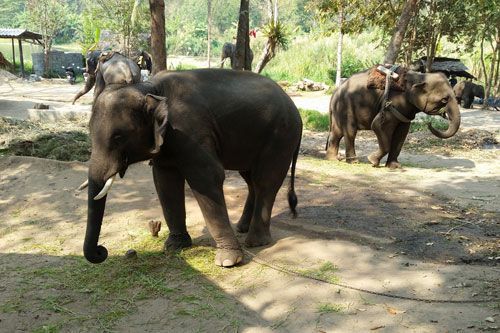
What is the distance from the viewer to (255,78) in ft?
15.7

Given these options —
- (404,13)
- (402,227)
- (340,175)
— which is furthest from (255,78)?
(404,13)

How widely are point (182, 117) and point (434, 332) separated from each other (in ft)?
8.24

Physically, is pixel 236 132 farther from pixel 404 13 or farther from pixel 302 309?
pixel 404 13

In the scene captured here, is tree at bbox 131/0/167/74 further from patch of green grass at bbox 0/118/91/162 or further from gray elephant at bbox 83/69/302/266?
gray elephant at bbox 83/69/302/266

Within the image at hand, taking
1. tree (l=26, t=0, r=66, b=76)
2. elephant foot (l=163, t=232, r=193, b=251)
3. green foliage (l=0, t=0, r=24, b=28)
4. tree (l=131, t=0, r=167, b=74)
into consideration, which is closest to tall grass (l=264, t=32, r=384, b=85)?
tree (l=26, t=0, r=66, b=76)

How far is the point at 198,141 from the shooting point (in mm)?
4137

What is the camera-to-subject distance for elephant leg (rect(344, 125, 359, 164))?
9758mm

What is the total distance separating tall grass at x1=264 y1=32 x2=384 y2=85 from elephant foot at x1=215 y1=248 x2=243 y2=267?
26.7 m

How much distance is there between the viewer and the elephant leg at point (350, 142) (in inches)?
384

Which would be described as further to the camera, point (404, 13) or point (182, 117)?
point (404, 13)

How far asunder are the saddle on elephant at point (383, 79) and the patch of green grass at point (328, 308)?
244 inches

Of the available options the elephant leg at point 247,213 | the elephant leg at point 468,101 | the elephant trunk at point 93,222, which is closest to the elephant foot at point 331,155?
the elephant leg at point 247,213

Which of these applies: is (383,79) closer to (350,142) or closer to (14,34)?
(350,142)

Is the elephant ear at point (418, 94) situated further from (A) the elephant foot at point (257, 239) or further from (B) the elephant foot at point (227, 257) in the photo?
(B) the elephant foot at point (227, 257)
